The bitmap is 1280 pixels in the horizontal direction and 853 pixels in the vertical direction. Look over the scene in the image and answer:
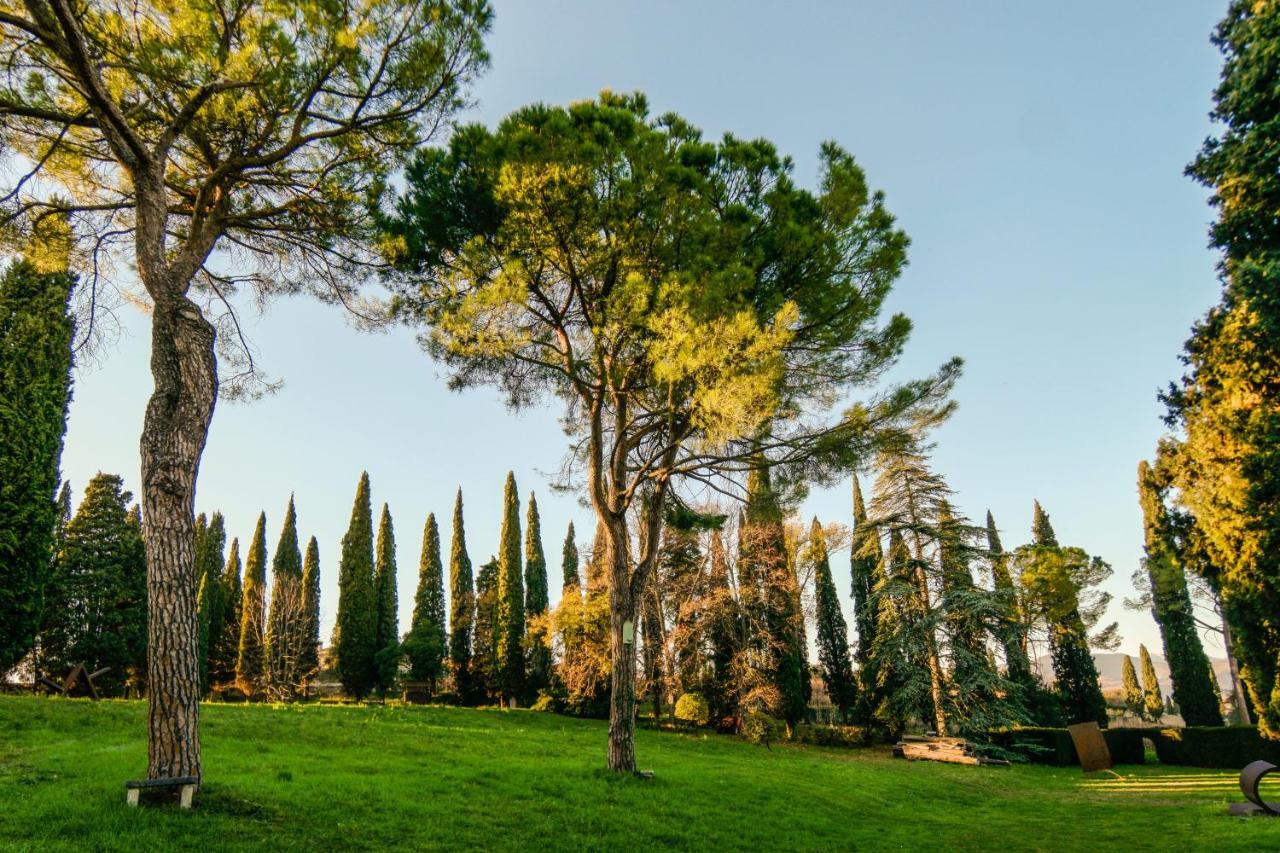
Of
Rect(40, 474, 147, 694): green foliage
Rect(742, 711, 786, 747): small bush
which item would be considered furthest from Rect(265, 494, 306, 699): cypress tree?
Rect(742, 711, 786, 747): small bush

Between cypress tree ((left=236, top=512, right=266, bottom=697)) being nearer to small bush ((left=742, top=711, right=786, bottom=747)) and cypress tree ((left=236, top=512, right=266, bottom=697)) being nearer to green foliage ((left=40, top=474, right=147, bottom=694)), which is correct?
green foliage ((left=40, top=474, right=147, bottom=694))

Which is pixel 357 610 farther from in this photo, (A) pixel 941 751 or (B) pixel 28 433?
(A) pixel 941 751

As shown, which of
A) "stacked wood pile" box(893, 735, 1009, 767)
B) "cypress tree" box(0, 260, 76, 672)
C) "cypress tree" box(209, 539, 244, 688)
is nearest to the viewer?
"cypress tree" box(0, 260, 76, 672)

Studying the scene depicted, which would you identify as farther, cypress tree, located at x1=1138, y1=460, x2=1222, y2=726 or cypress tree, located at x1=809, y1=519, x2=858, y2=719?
cypress tree, located at x1=809, y1=519, x2=858, y2=719

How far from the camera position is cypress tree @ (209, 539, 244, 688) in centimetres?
2948

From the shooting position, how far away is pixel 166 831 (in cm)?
447

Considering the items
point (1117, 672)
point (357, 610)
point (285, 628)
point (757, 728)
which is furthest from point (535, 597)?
point (1117, 672)

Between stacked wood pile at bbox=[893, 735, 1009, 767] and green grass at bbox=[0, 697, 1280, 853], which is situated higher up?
green grass at bbox=[0, 697, 1280, 853]

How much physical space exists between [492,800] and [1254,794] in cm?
881

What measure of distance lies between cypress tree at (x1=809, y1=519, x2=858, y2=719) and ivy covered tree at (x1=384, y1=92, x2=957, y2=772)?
709 inches

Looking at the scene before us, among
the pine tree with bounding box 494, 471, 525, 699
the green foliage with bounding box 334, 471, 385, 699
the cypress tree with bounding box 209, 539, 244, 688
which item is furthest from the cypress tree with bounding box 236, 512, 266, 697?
the pine tree with bounding box 494, 471, 525, 699

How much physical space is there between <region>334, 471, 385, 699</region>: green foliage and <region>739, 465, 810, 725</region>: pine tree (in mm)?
16903

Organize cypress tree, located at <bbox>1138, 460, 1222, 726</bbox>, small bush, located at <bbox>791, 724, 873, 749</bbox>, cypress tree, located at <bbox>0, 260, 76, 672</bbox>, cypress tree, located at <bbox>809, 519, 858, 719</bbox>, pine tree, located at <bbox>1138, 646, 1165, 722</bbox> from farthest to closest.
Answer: pine tree, located at <bbox>1138, 646, 1165, 722</bbox>, cypress tree, located at <bbox>809, 519, 858, 719</bbox>, cypress tree, located at <bbox>1138, 460, 1222, 726</bbox>, small bush, located at <bbox>791, 724, 873, 749</bbox>, cypress tree, located at <bbox>0, 260, 76, 672</bbox>

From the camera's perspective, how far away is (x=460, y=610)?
105ft
